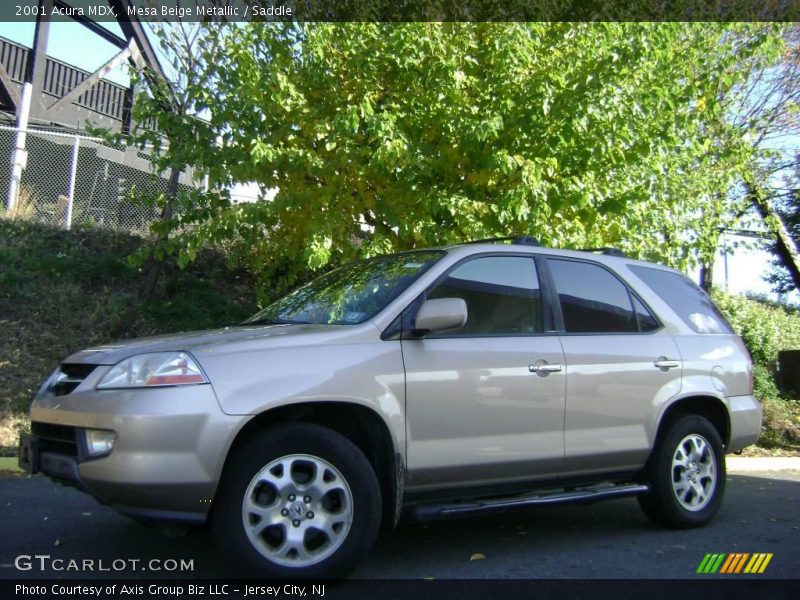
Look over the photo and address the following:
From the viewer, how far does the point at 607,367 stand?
5176 mm

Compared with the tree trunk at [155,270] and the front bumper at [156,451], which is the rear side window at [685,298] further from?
the tree trunk at [155,270]

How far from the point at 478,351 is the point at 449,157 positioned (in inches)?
171

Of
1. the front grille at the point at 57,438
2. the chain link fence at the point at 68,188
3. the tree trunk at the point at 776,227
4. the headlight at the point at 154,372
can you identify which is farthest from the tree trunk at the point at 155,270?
the tree trunk at the point at 776,227

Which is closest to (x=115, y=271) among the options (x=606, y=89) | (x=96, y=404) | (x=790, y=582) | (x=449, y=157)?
(x=449, y=157)

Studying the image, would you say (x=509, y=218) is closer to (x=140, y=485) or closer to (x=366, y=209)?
(x=366, y=209)

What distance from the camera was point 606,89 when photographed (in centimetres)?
802

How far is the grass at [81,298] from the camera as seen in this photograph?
31.9ft

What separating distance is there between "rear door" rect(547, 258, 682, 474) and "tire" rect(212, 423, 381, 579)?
4.96 ft

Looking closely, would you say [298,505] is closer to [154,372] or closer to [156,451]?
[156,451]

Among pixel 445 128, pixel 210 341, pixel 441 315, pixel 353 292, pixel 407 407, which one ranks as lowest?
pixel 407 407

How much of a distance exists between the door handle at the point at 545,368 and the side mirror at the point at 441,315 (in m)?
0.66

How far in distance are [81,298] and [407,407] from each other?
771 cm

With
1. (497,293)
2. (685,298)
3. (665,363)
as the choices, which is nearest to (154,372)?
(497,293)

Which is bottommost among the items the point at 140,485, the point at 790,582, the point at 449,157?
the point at 790,582
